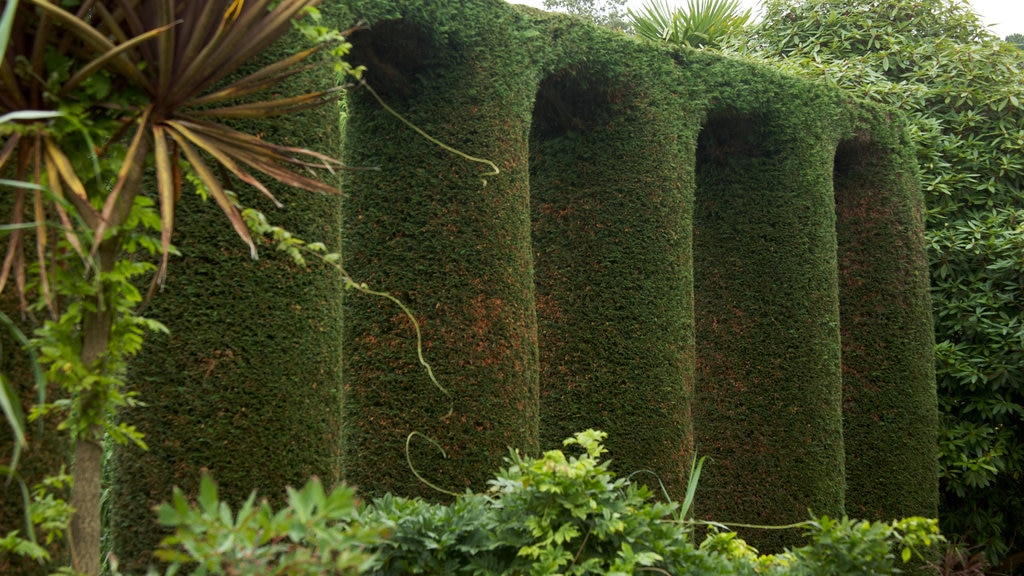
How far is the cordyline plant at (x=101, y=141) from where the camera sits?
2209 millimetres

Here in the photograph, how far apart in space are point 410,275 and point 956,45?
836 cm

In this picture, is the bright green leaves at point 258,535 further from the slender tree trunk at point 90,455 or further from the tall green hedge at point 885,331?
the tall green hedge at point 885,331

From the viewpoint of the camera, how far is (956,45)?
10.6 meters

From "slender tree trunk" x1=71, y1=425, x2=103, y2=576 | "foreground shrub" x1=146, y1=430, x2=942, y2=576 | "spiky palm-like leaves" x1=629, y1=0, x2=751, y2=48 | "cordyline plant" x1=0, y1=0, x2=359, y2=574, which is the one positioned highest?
"spiky palm-like leaves" x1=629, y1=0, x2=751, y2=48

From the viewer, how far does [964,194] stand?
967cm

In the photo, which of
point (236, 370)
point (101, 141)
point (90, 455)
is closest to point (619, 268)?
point (236, 370)

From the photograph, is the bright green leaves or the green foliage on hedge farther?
the green foliage on hedge

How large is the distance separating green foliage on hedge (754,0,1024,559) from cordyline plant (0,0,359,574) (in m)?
8.00

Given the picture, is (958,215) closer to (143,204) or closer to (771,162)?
(771,162)

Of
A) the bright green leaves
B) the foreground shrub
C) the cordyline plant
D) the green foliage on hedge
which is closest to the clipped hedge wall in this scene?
the green foliage on hedge

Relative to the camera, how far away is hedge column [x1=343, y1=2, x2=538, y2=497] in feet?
17.4

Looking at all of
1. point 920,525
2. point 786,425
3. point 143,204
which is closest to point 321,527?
point 143,204

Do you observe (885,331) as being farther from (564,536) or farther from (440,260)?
(564,536)

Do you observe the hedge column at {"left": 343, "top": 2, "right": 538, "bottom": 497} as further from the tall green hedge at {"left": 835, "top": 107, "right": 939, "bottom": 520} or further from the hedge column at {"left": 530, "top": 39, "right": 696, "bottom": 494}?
the tall green hedge at {"left": 835, "top": 107, "right": 939, "bottom": 520}
